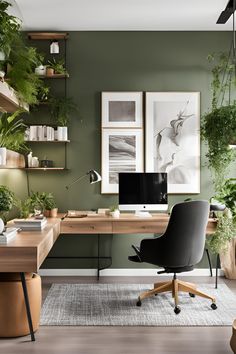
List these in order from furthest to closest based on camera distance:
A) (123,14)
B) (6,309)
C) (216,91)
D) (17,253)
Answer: (216,91)
(123,14)
(6,309)
(17,253)

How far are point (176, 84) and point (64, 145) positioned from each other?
145 cm

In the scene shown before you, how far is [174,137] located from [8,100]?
212cm

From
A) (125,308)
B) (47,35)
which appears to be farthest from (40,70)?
(125,308)

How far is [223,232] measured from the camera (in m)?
5.12

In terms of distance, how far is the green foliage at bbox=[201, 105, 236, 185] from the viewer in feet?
17.3

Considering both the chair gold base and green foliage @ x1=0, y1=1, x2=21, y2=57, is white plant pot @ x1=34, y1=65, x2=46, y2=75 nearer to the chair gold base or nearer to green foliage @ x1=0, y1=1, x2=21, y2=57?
green foliage @ x1=0, y1=1, x2=21, y2=57

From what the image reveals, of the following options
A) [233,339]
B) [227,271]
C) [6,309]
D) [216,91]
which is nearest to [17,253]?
[6,309]

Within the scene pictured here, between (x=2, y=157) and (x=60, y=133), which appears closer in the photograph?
(x=2, y=157)

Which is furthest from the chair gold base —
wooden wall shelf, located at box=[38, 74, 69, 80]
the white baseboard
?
wooden wall shelf, located at box=[38, 74, 69, 80]

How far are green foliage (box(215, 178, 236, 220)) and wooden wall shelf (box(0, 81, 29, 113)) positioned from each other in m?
2.28

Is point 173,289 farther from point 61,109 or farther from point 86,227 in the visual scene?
point 61,109

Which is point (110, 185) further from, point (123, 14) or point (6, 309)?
point (6, 309)

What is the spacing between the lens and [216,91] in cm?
584

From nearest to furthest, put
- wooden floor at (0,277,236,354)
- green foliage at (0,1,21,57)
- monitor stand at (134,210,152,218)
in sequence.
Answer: wooden floor at (0,277,236,354) → green foliage at (0,1,21,57) → monitor stand at (134,210,152,218)
